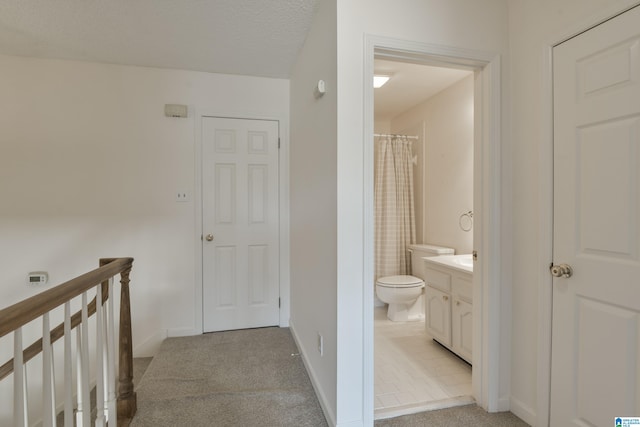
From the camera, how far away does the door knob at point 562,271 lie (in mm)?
1462

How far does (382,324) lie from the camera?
3145 mm

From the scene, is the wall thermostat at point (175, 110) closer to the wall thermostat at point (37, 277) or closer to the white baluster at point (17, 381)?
the wall thermostat at point (37, 277)

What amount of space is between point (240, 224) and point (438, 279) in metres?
1.86

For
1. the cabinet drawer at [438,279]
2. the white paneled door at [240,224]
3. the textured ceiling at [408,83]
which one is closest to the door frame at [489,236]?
the cabinet drawer at [438,279]

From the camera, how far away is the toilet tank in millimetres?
3027

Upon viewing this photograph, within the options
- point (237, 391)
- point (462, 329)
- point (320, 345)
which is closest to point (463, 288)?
point (462, 329)

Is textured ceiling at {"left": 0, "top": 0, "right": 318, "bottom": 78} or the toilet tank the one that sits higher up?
textured ceiling at {"left": 0, "top": 0, "right": 318, "bottom": 78}

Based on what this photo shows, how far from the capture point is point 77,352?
4.60 feet

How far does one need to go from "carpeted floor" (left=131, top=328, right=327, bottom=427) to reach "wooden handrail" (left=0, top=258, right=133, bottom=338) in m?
0.93

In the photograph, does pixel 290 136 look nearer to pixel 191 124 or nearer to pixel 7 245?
pixel 191 124

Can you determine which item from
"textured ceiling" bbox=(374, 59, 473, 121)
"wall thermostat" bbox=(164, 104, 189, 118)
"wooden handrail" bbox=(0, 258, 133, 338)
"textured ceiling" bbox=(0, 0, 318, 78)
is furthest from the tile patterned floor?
"wall thermostat" bbox=(164, 104, 189, 118)

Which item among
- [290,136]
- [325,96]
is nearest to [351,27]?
[325,96]

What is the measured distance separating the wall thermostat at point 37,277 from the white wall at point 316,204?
2112 mm

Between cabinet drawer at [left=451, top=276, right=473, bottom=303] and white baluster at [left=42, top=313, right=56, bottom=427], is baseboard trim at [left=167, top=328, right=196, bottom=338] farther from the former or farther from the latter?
cabinet drawer at [left=451, top=276, right=473, bottom=303]
